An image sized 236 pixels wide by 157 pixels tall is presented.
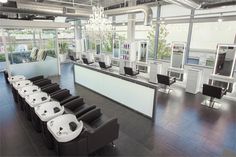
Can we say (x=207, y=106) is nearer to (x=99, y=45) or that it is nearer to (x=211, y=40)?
(x=211, y=40)

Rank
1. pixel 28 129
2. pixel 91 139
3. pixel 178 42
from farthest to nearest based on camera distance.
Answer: pixel 178 42
pixel 28 129
pixel 91 139

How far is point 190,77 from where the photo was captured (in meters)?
6.21

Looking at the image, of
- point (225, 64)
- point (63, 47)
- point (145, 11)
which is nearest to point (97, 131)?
point (145, 11)

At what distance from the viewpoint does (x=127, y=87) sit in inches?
188

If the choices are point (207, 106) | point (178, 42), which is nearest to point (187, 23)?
point (178, 42)

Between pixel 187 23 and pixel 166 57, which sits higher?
pixel 187 23

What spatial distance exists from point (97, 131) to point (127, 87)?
Answer: 7.39 feet

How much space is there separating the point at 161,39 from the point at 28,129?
21.9ft

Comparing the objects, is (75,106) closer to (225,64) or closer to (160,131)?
(160,131)

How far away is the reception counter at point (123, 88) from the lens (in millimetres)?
4180

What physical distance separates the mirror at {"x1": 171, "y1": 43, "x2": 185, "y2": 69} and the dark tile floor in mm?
1969

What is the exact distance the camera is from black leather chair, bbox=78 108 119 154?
2.69 m

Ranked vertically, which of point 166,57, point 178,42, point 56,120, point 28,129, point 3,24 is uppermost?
point 3,24

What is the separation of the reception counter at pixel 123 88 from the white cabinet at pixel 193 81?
235cm
